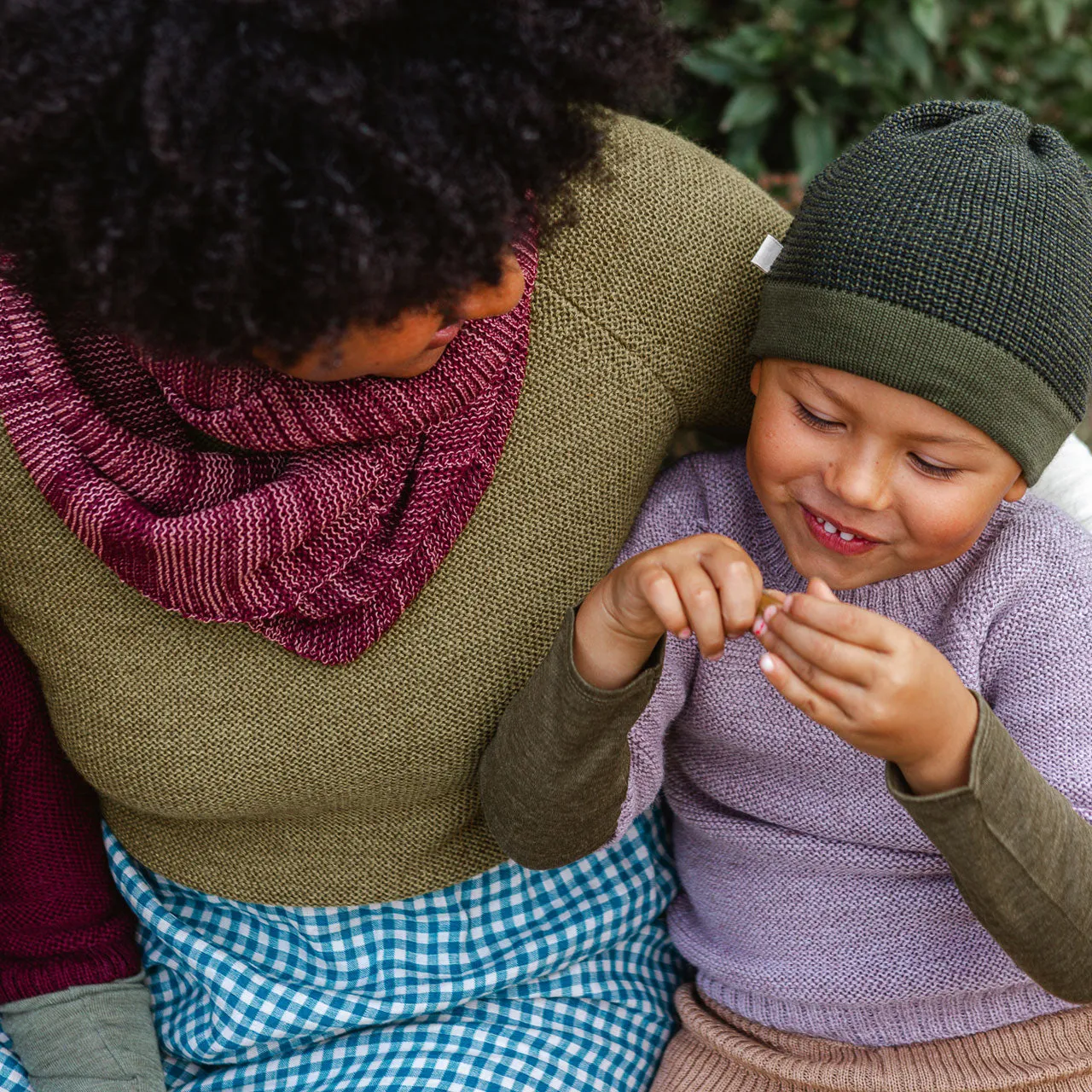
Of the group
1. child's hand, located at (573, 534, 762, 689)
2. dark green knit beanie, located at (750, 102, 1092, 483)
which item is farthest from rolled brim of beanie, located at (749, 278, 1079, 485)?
child's hand, located at (573, 534, 762, 689)

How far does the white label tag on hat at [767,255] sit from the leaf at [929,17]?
1.11 meters

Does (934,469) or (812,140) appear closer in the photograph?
(934,469)

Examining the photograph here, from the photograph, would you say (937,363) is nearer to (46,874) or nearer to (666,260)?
(666,260)

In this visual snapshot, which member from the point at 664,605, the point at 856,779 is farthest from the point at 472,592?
the point at 856,779

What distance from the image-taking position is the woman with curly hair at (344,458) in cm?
96

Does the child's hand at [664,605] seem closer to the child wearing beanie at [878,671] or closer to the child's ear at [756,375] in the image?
the child wearing beanie at [878,671]

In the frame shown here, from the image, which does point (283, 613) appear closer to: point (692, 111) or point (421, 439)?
point (421, 439)

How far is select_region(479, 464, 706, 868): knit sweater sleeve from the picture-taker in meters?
1.41

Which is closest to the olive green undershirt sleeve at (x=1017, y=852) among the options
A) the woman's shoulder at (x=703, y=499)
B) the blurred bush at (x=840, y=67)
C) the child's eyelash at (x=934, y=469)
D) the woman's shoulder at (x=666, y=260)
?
the child's eyelash at (x=934, y=469)

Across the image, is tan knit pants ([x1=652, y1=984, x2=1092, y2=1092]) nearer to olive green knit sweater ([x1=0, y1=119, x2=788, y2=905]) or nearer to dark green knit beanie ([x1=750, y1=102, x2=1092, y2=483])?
olive green knit sweater ([x1=0, y1=119, x2=788, y2=905])

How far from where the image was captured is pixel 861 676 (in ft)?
3.91

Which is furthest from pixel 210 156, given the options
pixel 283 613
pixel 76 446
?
pixel 283 613

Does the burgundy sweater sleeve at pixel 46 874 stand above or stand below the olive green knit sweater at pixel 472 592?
below

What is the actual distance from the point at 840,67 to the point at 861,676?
1.66 metres
